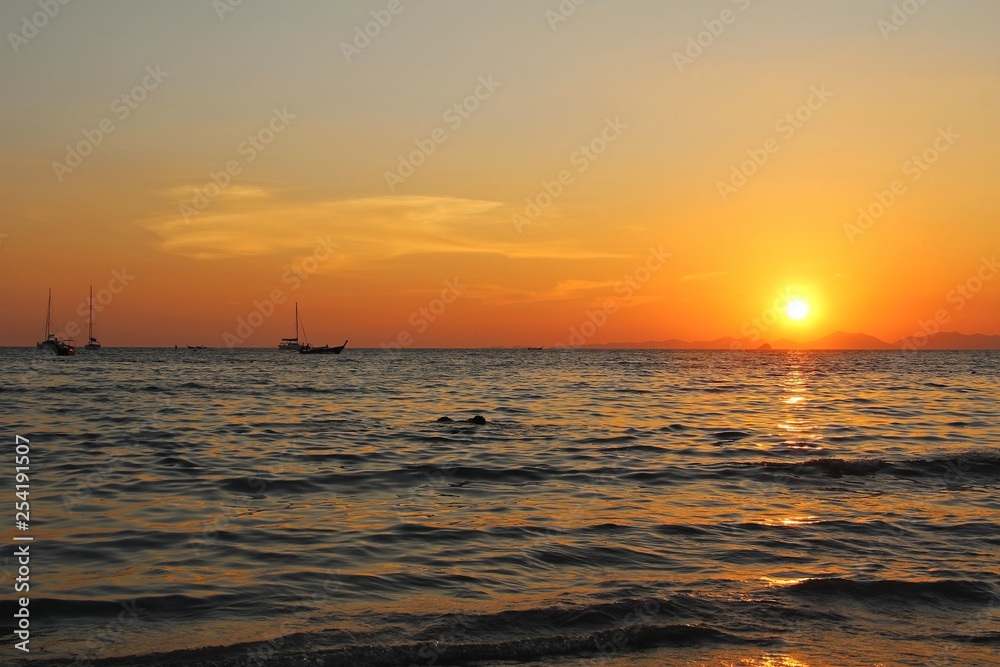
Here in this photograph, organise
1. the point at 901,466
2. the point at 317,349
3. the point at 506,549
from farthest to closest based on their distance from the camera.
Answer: the point at 317,349, the point at 901,466, the point at 506,549

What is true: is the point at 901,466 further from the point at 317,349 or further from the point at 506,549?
the point at 317,349

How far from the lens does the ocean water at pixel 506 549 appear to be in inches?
320

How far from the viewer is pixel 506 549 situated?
39.0 feet

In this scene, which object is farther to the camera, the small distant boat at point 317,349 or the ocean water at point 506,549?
the small distant boat at point 317,349

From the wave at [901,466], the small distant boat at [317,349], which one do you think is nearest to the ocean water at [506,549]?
the wave at [901,466]

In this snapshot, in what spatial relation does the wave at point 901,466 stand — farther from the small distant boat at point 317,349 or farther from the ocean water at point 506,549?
the small distant boat at point 317,349

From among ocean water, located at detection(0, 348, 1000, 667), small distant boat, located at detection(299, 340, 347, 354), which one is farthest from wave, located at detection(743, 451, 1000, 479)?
small distant boat, located at detection(299, 340, 347, 354)

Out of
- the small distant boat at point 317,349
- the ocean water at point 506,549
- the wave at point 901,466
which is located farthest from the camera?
the small distant boat at point 317,349

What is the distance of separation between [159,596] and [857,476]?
1642 centimetres

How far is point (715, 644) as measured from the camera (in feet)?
26.5

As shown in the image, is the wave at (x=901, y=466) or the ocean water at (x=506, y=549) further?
the wave at (x=901, y=466)

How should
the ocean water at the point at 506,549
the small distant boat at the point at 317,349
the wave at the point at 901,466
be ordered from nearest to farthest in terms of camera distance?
the ocean water at the point at 506,549 → the wave at the point at 901,466 → the small distant boat at the point at 317,349

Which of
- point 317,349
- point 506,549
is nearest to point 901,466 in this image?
point 506,549

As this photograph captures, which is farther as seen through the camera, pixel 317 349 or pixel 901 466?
pixel 317 349
